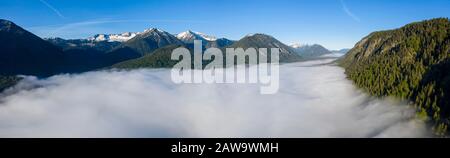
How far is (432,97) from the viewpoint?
192m

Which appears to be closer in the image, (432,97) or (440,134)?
(440,134)
